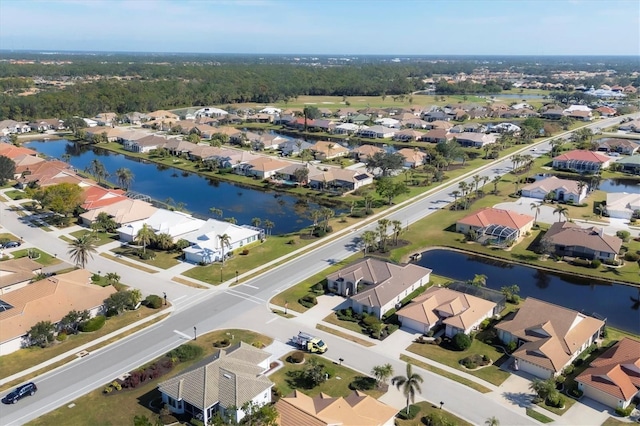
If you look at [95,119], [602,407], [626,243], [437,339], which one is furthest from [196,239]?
[95,119]

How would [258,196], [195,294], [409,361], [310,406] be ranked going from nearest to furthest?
[310,406] < [409,361] < [195,294] < [258,196]

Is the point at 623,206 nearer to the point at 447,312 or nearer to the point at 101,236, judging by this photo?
the point at 447,312

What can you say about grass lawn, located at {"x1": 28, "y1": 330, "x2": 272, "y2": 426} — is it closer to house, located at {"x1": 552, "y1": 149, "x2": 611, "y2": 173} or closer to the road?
the road

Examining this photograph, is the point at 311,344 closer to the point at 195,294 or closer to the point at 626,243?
the point at 195,294

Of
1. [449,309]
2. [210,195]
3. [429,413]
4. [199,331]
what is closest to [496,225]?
[449,309]

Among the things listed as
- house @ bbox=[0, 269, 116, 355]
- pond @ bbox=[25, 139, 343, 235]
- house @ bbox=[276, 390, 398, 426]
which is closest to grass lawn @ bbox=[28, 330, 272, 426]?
house @ bbox=[276, 390, 398, 426]

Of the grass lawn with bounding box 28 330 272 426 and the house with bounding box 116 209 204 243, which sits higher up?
the house with bounding box 116 209 204 243
